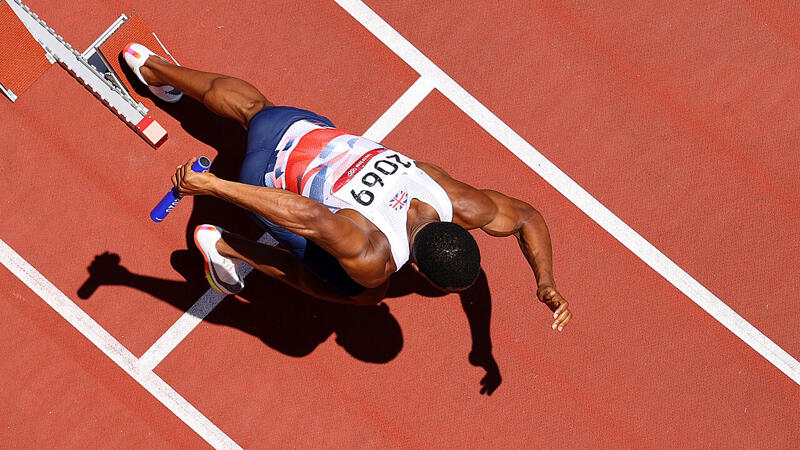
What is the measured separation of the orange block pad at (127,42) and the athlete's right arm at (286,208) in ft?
9.37

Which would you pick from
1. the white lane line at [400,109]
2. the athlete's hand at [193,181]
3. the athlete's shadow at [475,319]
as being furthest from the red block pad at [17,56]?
the athlete's shadow at [475,319]

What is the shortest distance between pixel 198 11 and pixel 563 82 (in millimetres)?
4000

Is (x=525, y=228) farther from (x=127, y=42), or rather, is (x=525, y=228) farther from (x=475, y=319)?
(x=127, y=42)

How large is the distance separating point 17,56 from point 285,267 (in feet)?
11.6

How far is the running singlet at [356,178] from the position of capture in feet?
15.7

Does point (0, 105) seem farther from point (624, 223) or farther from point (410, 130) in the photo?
point (624, 223)

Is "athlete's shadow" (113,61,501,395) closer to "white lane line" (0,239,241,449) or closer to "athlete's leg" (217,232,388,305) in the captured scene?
"white lane line" (0,239,241,449)

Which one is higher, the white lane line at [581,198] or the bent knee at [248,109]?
the white lane line at [581,198]

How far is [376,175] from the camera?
4934mm

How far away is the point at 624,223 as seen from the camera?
272 inches

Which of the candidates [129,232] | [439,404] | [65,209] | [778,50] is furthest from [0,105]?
[778,50]

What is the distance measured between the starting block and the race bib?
257cm

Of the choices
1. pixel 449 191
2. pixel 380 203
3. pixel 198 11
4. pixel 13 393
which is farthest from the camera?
pixel 198 11

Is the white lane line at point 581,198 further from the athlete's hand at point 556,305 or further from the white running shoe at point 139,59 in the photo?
the athlete's hand at point 556,305
